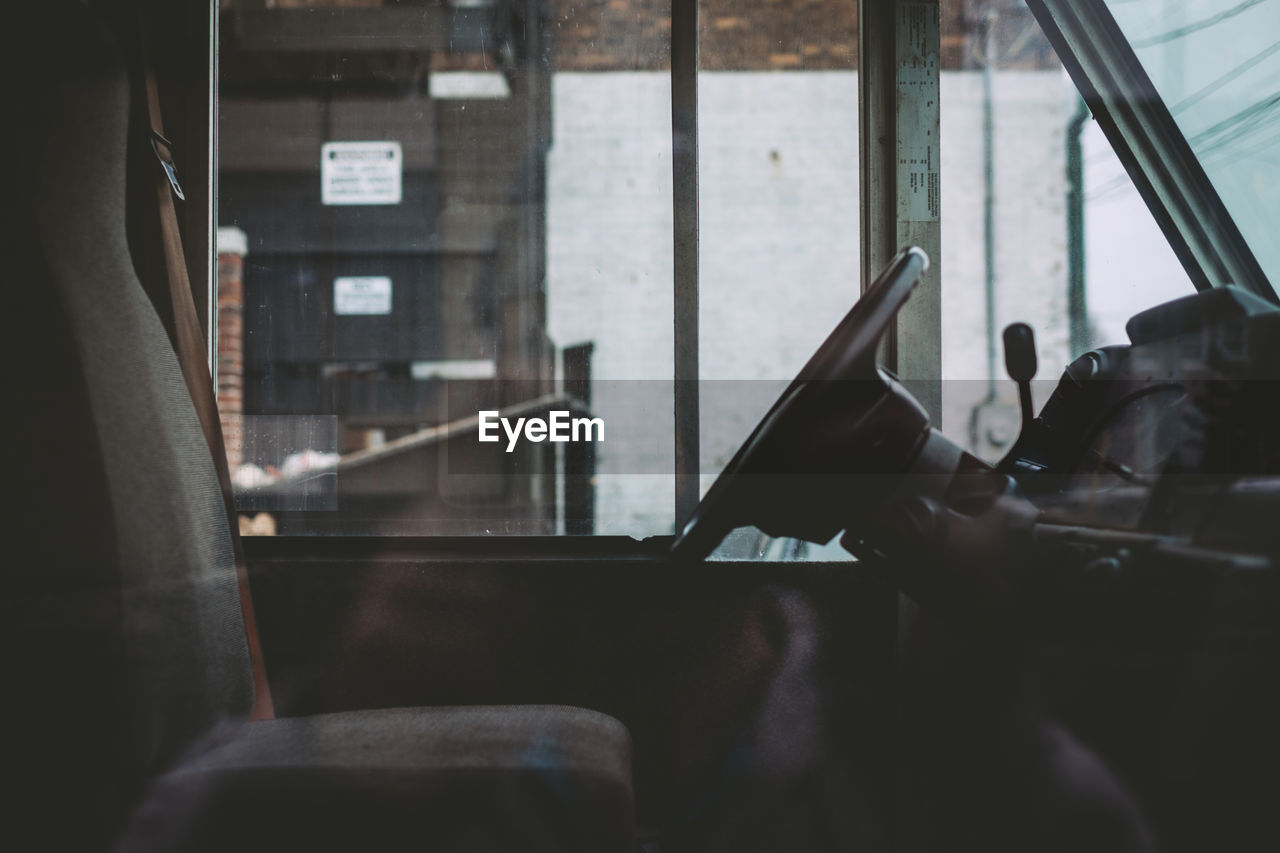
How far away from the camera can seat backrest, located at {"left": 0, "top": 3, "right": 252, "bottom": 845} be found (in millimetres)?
655

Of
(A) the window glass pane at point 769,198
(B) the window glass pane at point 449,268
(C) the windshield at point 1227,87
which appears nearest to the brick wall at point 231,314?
(B) the window glass pane at point 449,268

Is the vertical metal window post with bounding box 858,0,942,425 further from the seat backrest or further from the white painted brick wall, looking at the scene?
the seat backrest

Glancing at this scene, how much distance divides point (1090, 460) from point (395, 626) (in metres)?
1.28

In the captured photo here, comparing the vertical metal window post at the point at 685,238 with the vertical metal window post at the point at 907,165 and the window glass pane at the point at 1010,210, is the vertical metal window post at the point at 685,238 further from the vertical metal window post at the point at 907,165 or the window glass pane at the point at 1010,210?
the window glass pane at the point at 1010,210

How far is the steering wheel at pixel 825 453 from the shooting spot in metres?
0.80

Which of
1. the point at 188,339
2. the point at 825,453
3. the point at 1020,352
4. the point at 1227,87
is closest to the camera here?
the point at 825,453

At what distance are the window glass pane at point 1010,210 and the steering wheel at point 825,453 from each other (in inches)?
33.6

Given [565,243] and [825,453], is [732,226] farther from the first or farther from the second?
[825,453]

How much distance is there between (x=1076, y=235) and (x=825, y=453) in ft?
3.76

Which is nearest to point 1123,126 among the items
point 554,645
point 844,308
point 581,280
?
point 844,308

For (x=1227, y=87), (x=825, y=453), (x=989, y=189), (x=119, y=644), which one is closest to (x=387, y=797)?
(x=119, y=644)

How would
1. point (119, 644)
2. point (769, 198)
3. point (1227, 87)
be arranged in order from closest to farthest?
point (119, 644) → point (1227, 87) → point (769, 198)

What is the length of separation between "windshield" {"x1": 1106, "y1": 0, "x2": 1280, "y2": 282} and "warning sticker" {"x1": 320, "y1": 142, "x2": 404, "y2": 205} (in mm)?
1539

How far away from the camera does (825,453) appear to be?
81 cm
